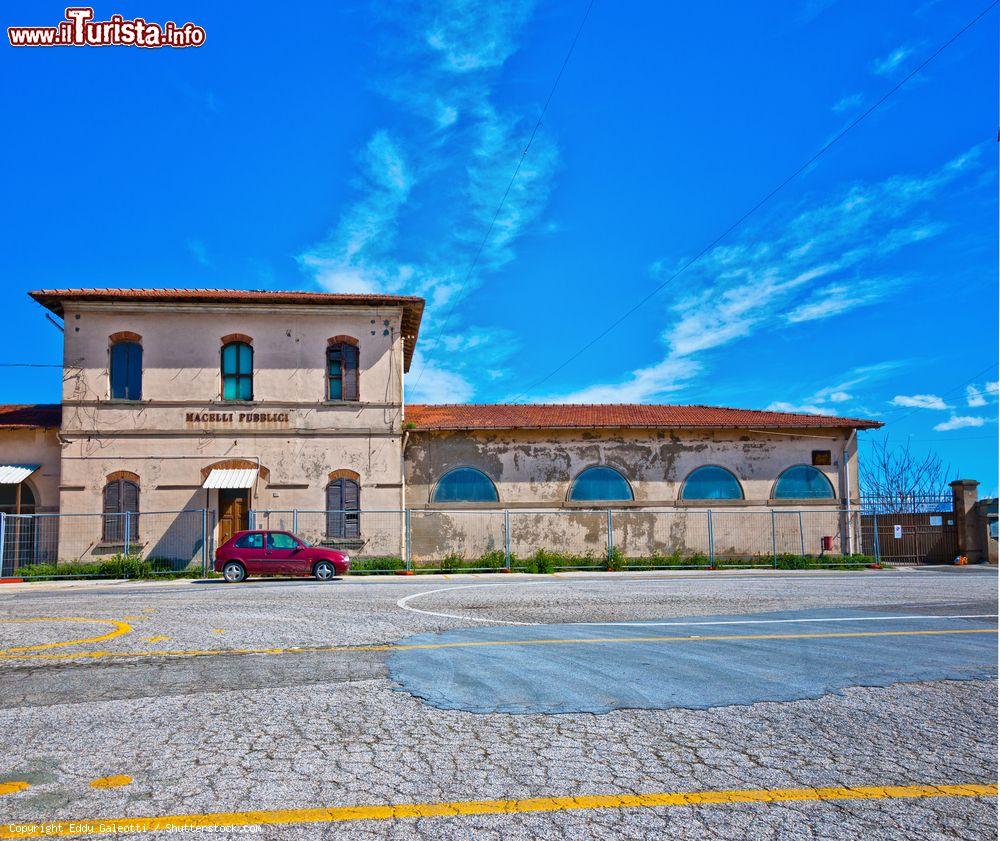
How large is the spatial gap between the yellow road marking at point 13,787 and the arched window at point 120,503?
23.0 metres

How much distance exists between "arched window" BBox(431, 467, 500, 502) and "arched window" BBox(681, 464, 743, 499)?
7.15 meters

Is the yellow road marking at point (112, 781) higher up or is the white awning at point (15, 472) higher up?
the white awning at point (15, 472)

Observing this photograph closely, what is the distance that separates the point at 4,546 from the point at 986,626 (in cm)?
2564

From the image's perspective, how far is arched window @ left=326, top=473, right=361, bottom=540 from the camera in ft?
86.1

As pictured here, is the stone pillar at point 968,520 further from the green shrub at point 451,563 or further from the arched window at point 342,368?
the arched window at point 342,368

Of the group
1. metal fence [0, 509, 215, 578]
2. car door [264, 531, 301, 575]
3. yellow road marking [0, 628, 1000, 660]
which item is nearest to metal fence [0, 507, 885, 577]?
metal fence [0, 509, 215, 578]

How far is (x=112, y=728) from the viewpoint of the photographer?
5445 mm

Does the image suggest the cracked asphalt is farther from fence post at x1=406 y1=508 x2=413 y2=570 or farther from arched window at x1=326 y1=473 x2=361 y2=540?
arched window at x1=326 y1=473 x2=361 y2=540

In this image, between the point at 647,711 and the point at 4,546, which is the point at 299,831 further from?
the point at 4,546

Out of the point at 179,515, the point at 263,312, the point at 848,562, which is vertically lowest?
the point at 848,562

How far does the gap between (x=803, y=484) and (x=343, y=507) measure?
16.9 metres

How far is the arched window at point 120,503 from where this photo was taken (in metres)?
25.5

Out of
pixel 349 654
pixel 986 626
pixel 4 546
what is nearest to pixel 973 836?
pixel 349 654

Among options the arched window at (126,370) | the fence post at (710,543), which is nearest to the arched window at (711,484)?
the fence post at (710,543)
